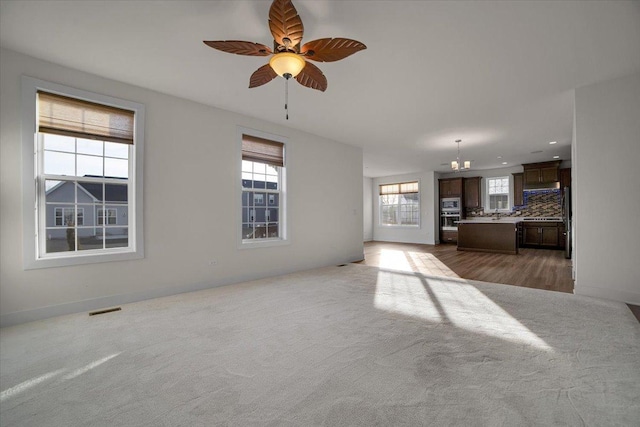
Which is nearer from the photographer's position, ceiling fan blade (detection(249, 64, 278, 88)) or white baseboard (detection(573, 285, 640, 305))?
ceiling fan blade (detection(249, 64, 278, 88))

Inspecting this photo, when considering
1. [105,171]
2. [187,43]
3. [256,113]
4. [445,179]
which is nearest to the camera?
[187,43]

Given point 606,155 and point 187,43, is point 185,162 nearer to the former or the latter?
point 187,43

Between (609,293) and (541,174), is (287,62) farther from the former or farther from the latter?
(541,174)

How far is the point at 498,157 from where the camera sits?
26.5 ft

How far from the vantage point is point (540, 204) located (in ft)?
30.0

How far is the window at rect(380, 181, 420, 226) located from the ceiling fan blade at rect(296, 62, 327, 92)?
8.67 m

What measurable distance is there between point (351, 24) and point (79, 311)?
13.7 feet

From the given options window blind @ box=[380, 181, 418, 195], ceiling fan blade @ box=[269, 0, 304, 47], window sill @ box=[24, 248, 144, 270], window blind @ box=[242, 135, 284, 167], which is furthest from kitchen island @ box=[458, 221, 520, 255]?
window sill @ box=[24, 248, 144, 270]

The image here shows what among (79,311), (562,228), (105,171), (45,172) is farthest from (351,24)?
(562,228)

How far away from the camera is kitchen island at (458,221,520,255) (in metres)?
7.65

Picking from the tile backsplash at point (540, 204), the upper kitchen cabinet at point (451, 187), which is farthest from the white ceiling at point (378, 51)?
the upper kitchen cabinet at point (451, 187)

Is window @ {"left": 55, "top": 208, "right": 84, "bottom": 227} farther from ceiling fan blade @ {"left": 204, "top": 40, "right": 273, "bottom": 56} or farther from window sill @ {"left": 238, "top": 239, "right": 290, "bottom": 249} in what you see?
ceiling fan blade @ {"left": 204, "top": 40, "right": 273, "bottom": 56}

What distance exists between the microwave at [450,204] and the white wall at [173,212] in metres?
6.27

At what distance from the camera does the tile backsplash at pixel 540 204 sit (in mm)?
8859
